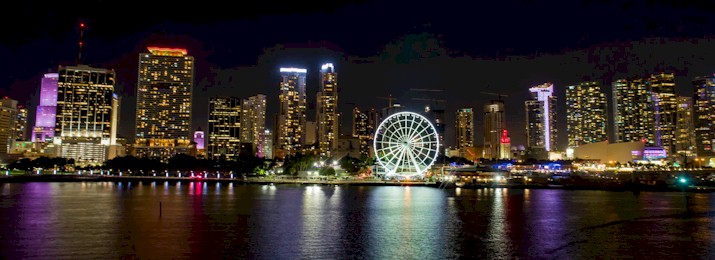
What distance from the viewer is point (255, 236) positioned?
29156 mm

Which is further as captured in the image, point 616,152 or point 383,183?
point 616,152

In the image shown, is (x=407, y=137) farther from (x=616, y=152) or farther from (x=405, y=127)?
(x=616, y=152)

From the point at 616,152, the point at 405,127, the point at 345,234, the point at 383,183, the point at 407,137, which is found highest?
the point at 405,127

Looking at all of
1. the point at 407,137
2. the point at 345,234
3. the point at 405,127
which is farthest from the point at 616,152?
the point at 345,234

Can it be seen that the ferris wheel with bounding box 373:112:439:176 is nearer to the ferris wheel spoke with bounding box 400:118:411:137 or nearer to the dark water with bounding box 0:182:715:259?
the ferris wheel spoke with bounding box 400:118:411:137

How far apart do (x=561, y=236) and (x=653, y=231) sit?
7154mm

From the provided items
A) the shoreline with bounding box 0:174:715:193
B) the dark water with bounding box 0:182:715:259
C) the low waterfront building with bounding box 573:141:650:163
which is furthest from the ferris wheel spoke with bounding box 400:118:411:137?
the low waterfront building with bounding box 573:141:650:163

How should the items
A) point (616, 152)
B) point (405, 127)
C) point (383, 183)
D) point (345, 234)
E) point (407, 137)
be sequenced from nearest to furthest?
point (345, 234)
point (405, 127)
point (407, 137)
point (383, 183)
point (616, 152)

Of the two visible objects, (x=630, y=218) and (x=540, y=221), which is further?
(x=630, y=218)

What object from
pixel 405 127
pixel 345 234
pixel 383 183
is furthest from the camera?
pixel 383 183

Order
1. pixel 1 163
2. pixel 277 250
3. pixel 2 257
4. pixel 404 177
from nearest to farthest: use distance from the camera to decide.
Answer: pixel 2 257, pixel 277 250, pixel 404 177, pixel 1 163

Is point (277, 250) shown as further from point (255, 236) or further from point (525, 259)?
point (525, 259)

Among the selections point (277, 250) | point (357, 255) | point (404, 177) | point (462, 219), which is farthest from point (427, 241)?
point (404, 177)

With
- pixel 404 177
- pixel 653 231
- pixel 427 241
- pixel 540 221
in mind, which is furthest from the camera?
pixel 404 177
